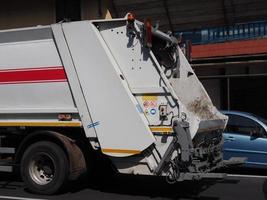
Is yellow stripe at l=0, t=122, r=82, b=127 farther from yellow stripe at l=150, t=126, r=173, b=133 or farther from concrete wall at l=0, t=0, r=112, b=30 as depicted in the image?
concrete wall at l=0, t=0, r=112, b=30

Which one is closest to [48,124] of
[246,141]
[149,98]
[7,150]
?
[7,150]

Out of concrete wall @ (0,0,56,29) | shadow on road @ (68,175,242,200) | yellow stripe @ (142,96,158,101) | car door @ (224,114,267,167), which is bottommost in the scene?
shadow on road @ (68,175,242,200)

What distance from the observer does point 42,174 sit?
942 cm

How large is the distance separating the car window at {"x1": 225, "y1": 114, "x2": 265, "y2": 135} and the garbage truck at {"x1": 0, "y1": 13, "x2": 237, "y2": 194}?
2023 mm

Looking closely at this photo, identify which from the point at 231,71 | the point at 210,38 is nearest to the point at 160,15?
the point at 210,38

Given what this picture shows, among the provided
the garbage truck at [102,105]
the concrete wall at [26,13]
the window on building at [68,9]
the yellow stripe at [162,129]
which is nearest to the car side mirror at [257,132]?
the garbage truck at [102,105]

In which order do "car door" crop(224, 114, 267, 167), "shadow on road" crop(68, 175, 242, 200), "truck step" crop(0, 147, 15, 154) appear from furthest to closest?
"car door" crop(224, 114, 267, 167)
"truck step" crop(0, 147, 15, 154)
"shadow on road" crop(68, 175, 242, 200)

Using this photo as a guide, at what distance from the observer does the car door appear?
11.3 m

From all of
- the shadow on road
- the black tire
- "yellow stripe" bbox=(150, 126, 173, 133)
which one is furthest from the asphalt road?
"yellow stripe" bbox=(150, 126, 173, 133)

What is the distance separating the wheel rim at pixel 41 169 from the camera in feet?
30.6

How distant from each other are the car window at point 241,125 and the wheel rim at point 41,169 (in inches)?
168

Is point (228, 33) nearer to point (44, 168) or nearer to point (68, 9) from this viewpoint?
point (68, 9)

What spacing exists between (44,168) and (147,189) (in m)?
1.86

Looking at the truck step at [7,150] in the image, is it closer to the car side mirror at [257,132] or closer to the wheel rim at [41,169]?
the wheel rim at [41,169]
